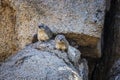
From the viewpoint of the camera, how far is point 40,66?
72.6 inches

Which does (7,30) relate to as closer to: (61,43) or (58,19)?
(58,19)

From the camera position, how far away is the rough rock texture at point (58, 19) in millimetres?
2371

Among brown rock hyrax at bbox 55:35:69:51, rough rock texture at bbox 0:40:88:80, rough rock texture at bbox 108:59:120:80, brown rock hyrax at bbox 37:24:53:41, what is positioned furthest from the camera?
rough rock texture at bbox 108:59:120:80

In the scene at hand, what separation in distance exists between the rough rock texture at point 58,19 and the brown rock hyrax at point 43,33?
0.55 ft

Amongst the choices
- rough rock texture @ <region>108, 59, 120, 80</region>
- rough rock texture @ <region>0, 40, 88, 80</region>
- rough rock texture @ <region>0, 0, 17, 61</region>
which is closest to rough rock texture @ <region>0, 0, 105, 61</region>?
rough rock texture @ <region>0, 0, 17, 61</region>

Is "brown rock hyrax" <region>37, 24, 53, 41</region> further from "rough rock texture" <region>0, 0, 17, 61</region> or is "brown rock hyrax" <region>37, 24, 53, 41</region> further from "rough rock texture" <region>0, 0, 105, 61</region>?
"rough rock texture" <region>0, 0, 17, 61</region>

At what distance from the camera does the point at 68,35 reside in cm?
238

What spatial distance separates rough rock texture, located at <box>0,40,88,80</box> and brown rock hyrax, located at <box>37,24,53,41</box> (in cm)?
7

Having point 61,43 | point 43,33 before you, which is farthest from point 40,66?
point 43,33

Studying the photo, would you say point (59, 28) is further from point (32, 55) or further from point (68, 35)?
point (32, 55)

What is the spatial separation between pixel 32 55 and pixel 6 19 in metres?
0.67

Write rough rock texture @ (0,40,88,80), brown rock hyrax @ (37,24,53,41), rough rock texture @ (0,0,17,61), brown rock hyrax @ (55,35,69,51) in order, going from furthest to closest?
rough rock texture @ (0,0,17,61) → brown rock hyrax @ (37,24,53,41) → brown rock hyrax @ (55,35,69,51) → rough rock texture @ (0,40,88,80)

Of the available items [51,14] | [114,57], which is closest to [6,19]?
[51,14]

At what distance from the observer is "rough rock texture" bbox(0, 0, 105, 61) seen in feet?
7.78
